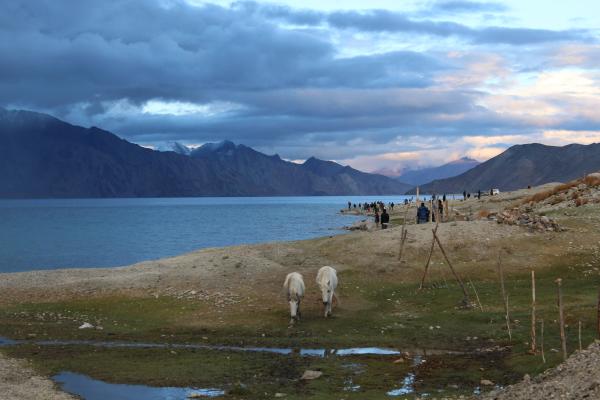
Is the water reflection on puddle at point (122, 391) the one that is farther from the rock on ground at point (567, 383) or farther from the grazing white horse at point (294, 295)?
the grazing white horse at point (294, 295)

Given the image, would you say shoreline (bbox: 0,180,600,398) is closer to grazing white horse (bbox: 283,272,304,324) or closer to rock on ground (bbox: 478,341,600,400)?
grazing white horse (bbox: 283,272,304,324)

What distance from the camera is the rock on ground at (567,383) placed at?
49.7 feet

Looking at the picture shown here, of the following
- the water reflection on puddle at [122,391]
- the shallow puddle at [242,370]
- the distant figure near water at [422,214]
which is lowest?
the water reflection on puddle at [122,391]

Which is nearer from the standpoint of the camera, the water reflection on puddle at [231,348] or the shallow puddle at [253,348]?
the shallow puddle at [253,348]

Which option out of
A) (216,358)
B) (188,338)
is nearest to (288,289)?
(188,338)

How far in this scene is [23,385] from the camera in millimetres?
20422

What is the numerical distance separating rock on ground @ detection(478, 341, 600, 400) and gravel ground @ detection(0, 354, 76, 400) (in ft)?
40.0

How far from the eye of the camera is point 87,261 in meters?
77.5

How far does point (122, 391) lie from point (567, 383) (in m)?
12.5

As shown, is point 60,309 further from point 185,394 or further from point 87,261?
point 87,261

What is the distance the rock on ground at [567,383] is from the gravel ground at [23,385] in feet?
40.0

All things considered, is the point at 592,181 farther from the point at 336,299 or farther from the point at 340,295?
the point at 336,299

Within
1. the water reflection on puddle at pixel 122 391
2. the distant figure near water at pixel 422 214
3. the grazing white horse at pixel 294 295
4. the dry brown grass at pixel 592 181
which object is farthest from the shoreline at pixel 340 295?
the dry brown grass at pixel 592 181

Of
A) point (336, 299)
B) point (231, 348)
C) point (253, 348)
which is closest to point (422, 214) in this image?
point (336, 299)
